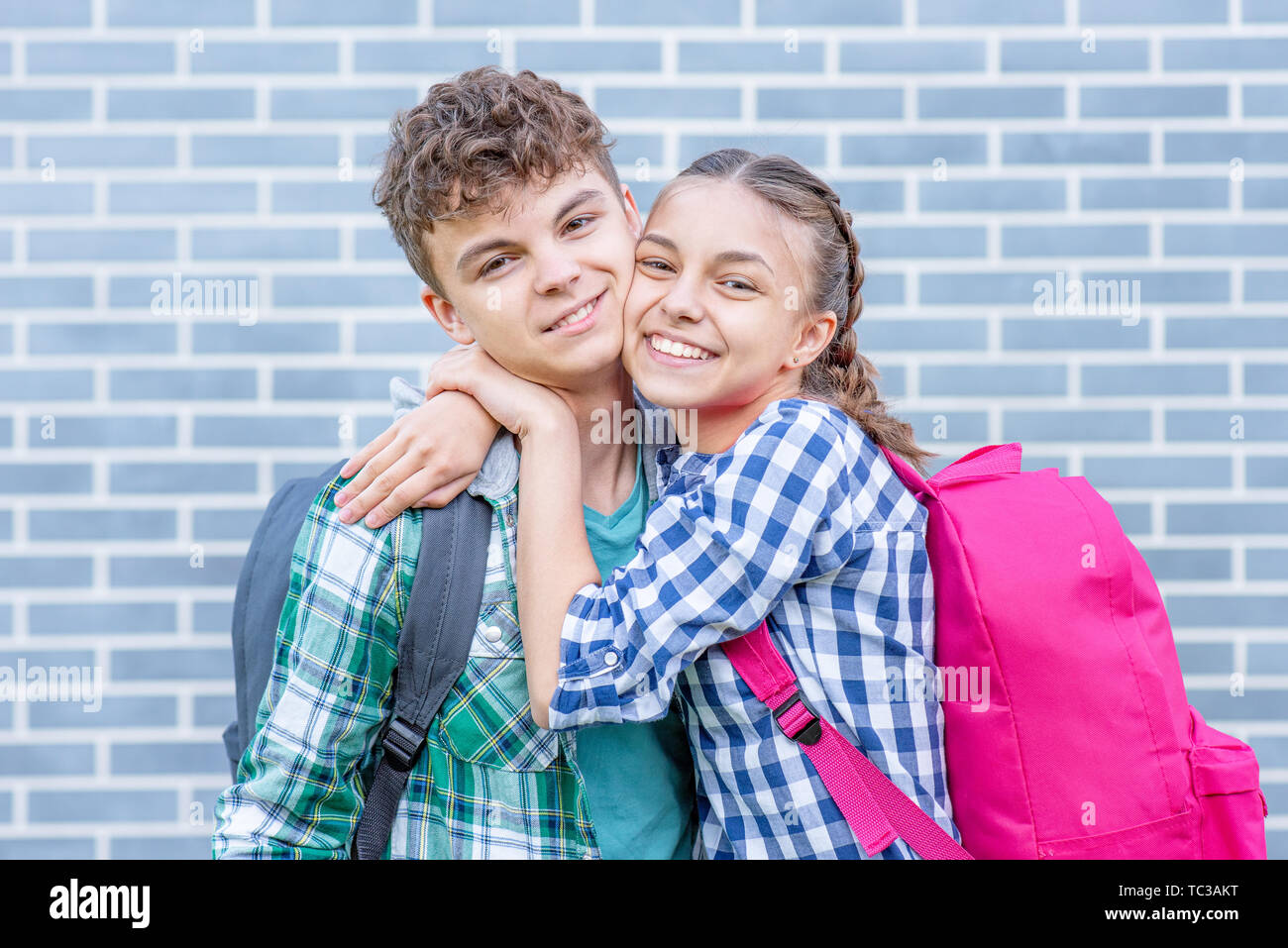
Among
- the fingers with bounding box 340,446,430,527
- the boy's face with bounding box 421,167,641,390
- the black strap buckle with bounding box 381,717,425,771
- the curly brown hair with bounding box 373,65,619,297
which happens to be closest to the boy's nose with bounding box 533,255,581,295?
the boy's face with bounding box 421,167,641,390

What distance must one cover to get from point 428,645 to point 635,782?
383 millimetres

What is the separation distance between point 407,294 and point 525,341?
49.4 inches

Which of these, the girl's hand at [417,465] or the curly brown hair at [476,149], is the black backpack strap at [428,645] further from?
the curly brown hair at [476,149]

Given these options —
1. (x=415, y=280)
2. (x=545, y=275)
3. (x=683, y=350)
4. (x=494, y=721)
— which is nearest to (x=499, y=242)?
(x=545, y=275)

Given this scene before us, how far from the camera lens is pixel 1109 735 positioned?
132 centimetres

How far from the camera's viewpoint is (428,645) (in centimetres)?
136

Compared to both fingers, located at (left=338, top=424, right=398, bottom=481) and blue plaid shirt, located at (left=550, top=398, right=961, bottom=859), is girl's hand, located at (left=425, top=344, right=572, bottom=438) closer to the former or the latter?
fingers, located at (left=338, top=424, right=398, bottom=481)

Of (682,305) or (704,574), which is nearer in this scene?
(704,574)

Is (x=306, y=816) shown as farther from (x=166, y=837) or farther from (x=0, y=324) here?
(x=0, y=324)

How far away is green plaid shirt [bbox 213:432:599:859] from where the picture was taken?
1.36 meters

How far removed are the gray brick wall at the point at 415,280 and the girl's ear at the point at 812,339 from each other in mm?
1002

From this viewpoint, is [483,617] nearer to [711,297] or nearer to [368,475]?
[368,475]

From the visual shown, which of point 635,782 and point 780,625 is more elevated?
point 780,625
